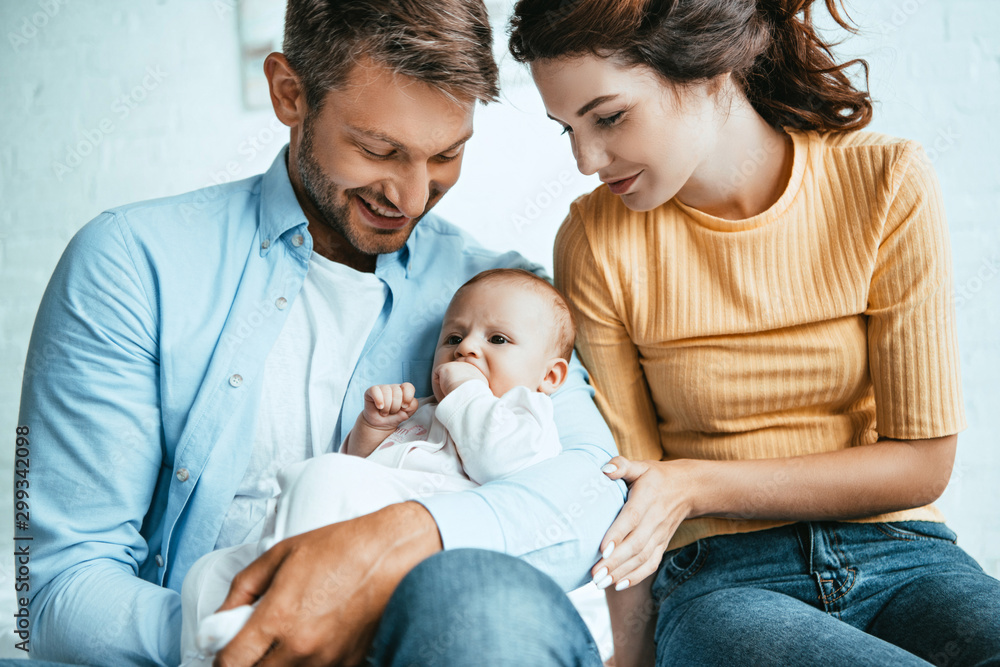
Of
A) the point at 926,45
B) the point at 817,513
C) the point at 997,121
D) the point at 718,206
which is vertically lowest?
the point at 817,513

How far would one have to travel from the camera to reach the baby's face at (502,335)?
1.42 metres

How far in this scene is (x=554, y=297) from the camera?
4.97 ft

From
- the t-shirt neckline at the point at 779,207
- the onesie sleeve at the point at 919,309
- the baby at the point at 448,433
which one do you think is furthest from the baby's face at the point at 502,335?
the onesie sleeve at the point at 919,309

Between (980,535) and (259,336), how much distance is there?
235 centimetres

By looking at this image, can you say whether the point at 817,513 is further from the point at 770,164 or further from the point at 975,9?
the point at 975,9

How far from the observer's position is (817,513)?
4.54ft

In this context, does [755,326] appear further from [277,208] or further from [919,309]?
[277,208]

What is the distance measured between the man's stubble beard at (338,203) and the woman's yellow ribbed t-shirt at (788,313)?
1.28ft

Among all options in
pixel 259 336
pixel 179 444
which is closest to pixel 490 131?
pixel 259 336

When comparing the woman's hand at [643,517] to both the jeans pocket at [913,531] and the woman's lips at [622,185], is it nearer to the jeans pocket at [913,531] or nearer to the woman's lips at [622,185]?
the jeans pocket at [913,531]

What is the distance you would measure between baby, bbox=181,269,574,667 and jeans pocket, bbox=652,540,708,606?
16.1 inches
